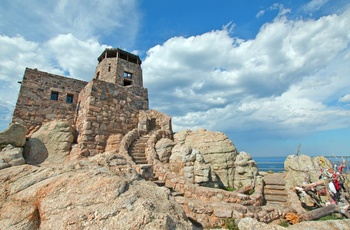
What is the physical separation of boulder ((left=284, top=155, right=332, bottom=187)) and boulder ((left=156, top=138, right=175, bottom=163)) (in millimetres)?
8468

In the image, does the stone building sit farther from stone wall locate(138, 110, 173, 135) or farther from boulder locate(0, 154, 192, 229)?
boulder locate(0, 154, 192, 229)

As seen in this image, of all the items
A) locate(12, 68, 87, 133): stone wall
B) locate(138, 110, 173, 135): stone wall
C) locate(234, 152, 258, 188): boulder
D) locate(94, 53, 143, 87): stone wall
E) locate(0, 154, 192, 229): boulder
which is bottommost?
locate(234, 152, 258, 188): boulder

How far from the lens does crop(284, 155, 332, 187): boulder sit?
11688mm

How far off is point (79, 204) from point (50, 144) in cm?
1184

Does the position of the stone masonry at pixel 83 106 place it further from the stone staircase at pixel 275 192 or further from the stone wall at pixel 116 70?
the stone staircase at pixel 275 192

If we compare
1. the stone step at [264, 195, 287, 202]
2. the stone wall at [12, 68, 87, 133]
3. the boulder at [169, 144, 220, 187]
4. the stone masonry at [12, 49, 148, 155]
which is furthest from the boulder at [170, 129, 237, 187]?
the stone wall at [12, 68, 87, 133]

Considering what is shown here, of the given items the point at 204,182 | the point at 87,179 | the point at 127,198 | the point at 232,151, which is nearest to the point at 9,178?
the point at 87,179

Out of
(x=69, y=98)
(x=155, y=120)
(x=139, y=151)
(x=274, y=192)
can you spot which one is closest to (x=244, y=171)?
(x=274, y=192)

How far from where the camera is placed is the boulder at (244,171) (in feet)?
37.2

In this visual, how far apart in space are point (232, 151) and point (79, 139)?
11192 millimetres

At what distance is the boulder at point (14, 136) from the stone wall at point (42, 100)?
3535 millimetres

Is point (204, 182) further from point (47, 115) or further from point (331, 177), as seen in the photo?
point (47, 115)

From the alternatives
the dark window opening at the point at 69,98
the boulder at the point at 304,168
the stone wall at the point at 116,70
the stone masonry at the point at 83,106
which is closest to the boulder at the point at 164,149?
the stone masonry at the point at 83,106

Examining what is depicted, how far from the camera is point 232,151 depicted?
1251cm
